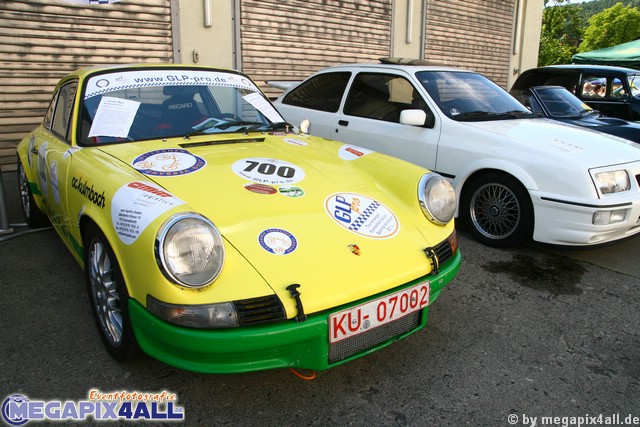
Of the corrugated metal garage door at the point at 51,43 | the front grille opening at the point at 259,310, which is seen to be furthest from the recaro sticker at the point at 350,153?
the corrugated metal garage door at the point at 51,43

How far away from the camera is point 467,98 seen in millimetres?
4457

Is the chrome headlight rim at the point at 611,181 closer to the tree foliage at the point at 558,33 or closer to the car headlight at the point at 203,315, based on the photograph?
the car headlight at the point at 203,315

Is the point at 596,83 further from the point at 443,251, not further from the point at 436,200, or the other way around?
the point at 443,251

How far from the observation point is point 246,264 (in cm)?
188

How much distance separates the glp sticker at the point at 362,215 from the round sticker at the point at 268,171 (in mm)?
270

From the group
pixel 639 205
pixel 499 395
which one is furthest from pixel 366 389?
pixel 639 205

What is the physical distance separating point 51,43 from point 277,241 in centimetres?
603

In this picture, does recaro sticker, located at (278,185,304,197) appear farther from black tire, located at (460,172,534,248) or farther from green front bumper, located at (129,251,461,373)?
black tire, located at (460,172,534,248)

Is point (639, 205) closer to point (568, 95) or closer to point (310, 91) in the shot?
point (568, 95)

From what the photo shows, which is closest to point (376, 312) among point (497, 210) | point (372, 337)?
point (372, 337)

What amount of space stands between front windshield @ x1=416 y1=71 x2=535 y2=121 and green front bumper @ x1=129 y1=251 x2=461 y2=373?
2.90 meters

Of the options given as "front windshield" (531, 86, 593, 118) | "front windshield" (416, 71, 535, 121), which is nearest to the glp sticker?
"front windshield" (416, 71, 535, 121)

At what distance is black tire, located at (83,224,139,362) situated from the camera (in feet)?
6.54

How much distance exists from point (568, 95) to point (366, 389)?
5326 millimetres
